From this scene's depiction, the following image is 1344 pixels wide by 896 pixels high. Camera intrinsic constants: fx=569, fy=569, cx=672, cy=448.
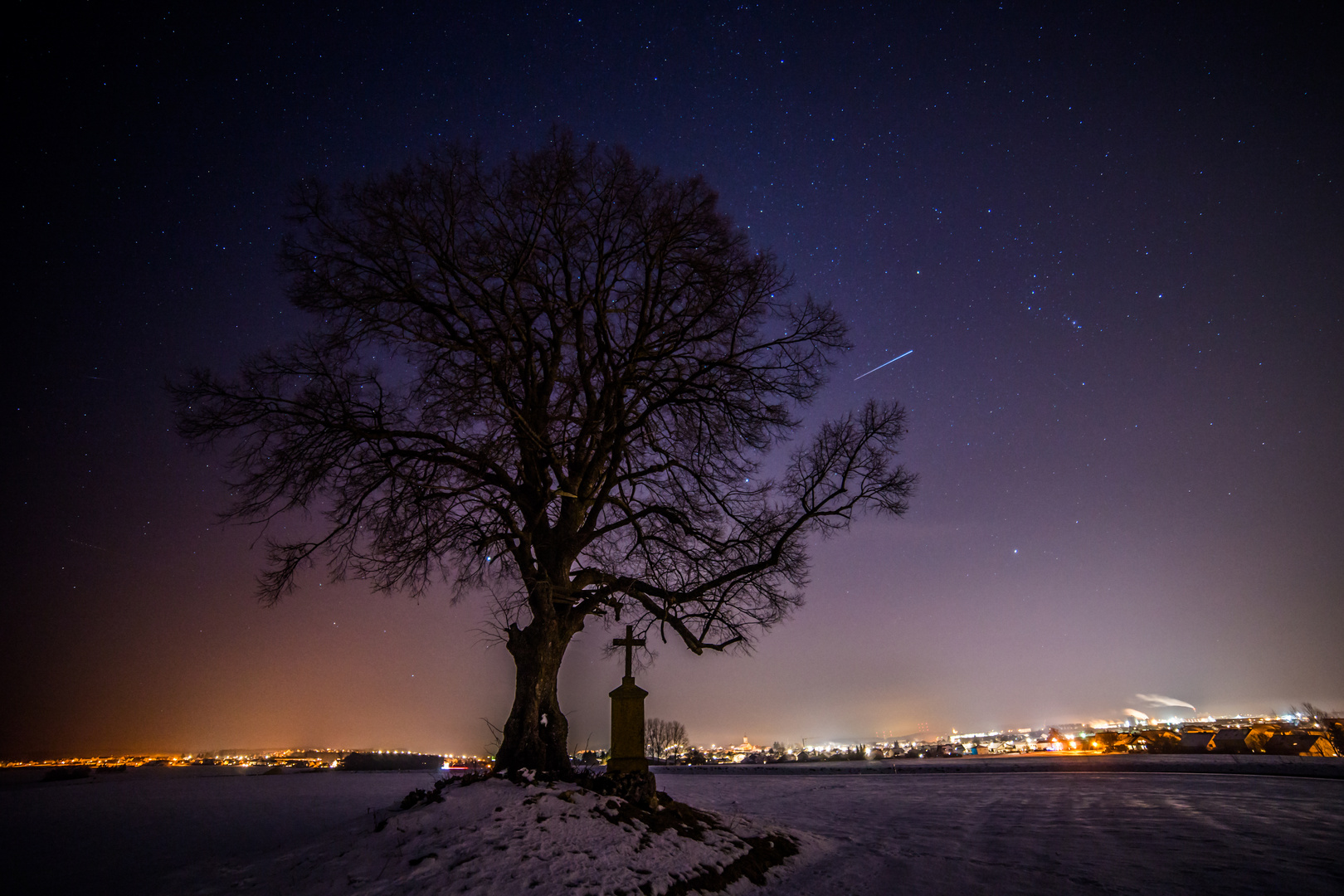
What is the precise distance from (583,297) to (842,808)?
45.5 feet

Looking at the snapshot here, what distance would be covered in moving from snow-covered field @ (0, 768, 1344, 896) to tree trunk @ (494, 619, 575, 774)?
136 cm

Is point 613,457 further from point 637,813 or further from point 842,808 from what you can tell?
point 842,808

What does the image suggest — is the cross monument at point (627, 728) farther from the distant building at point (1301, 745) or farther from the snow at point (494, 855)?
the distant building at point (1301, 745)

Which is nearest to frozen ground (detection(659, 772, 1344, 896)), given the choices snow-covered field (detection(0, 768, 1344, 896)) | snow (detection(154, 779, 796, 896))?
snow-covered field (detection(0, 768, 1344, 896))

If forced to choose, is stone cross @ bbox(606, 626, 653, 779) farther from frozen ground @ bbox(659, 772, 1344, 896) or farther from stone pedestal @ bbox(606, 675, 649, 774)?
frozen ground @ bbox(659, 772, 1344, 896)

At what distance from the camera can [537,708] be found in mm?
9609

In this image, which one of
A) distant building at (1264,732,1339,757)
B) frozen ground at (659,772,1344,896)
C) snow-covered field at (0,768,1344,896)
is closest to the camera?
snow-covered field at (0,768,1344,896)

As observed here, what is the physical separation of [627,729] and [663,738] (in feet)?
222

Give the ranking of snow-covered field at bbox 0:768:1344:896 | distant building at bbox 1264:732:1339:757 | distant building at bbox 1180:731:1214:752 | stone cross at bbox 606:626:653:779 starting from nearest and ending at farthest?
snow-covered field at bbox 0:768:1344:896 < stone cross at bbox 606:626:653:779 < distant building at bbox 1264:732:1339:757 < distant building at bbox 1180:731:1214:752

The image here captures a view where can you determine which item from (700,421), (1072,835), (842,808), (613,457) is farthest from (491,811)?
(842,808)

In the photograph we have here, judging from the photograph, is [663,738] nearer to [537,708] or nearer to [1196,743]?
[1196,743]

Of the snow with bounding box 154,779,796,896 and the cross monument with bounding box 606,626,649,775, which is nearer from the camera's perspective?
the snow with bounding box 154,779,796,896

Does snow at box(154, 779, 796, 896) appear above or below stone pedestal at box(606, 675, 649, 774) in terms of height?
below

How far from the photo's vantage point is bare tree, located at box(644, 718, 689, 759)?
6606 cm
